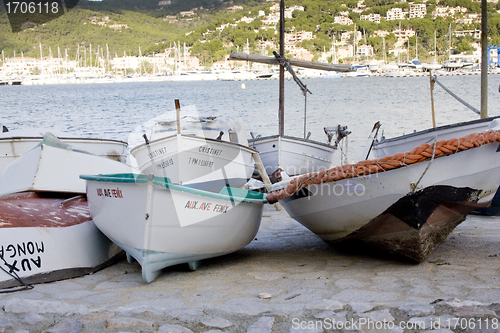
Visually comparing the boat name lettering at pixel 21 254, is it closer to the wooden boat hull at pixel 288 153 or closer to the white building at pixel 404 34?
the wooden boat hull at pixel 288 153

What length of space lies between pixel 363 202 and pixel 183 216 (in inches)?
64.7

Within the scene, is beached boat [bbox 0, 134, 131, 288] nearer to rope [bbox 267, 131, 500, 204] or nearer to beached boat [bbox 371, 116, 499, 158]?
rope [bbox 267, 131, 500, 204]

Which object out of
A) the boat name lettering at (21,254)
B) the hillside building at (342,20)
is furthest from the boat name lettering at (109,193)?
the hillside building at (342,20)

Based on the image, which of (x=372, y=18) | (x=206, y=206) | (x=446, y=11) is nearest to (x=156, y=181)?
(x=206, y=206)

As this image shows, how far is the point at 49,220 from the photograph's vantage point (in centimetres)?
491

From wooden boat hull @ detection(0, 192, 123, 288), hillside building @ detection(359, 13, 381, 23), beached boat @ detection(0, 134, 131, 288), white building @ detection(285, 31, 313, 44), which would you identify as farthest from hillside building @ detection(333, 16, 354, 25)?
wooden boat hull @ detection(0, 192, 123, 288)

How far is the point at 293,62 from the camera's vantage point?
984cm

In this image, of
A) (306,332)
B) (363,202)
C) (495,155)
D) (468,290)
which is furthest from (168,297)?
(495,155)

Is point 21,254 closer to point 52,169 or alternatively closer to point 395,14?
point 52,169

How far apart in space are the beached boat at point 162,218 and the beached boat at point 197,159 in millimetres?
3997

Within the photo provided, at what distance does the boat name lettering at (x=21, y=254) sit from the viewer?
428 centimetres

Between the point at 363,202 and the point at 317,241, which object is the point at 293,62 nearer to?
the point at 317,241

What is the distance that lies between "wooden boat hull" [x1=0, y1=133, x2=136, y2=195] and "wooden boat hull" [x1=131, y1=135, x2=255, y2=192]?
2.62 metres

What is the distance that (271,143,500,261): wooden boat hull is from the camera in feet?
13.9
